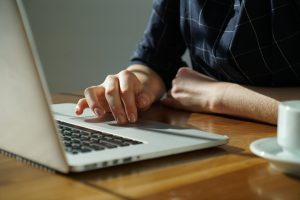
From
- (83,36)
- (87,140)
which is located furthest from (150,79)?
(83,36)

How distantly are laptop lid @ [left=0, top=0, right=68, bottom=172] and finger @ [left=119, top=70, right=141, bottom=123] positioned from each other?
1.02 ft

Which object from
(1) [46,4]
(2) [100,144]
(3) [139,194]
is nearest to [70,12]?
(1) [46,4]

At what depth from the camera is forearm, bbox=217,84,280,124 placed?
99 centimetres

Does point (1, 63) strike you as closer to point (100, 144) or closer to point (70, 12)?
point (100, 144)

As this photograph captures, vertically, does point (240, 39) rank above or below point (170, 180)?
above

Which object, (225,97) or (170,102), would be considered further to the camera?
(170,102)

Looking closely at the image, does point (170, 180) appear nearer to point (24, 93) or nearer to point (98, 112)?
point (24, 93)

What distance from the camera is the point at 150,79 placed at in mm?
1301

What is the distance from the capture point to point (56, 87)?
8.01 ft

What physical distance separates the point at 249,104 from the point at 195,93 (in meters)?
0.17

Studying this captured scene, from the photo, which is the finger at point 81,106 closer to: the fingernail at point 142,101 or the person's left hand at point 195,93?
the fingernail at point 142,101

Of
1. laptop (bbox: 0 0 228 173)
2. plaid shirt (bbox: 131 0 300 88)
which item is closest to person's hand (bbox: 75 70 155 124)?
laptop (bbox: 0 0 228 173)

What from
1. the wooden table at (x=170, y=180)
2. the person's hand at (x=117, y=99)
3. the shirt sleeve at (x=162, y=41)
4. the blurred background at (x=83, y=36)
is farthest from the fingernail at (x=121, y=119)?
the blurred background at (x=83, y=36)

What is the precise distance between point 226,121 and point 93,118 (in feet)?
0.88
